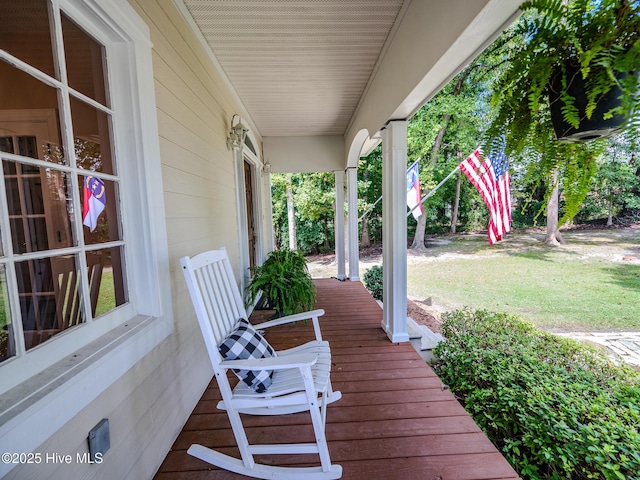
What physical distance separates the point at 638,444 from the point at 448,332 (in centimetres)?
169

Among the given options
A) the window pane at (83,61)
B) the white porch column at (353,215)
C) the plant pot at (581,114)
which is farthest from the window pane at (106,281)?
the white porch column at (353,215)

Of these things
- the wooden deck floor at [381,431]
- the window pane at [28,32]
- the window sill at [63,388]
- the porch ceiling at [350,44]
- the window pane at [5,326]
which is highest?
the porch ceiling at [350,44]

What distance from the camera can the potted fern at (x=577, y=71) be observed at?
777 millimetres

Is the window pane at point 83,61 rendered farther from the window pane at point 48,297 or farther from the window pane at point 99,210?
the window pane at point 48,297

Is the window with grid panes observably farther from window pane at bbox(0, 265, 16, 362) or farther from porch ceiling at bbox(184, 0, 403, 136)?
porch ceiling at bbox(184, 0, 403, 136)

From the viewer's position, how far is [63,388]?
2.79ft

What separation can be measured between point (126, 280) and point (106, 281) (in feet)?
0.39

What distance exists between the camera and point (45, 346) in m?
0.90

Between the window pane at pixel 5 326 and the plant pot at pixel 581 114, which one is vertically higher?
the plant pot at pixel 581 114

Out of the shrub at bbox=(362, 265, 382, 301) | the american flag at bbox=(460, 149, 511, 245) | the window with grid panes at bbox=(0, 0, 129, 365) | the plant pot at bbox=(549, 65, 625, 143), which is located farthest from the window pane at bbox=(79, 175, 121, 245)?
the shrub at bbox=(362, 265, 382, 301)

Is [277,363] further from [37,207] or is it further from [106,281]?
[37,207]

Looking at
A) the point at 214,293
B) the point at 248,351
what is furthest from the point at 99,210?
the point at 248,351

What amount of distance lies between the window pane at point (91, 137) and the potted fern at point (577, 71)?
161 cm

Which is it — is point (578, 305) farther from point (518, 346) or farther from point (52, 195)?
point (52, 195)
